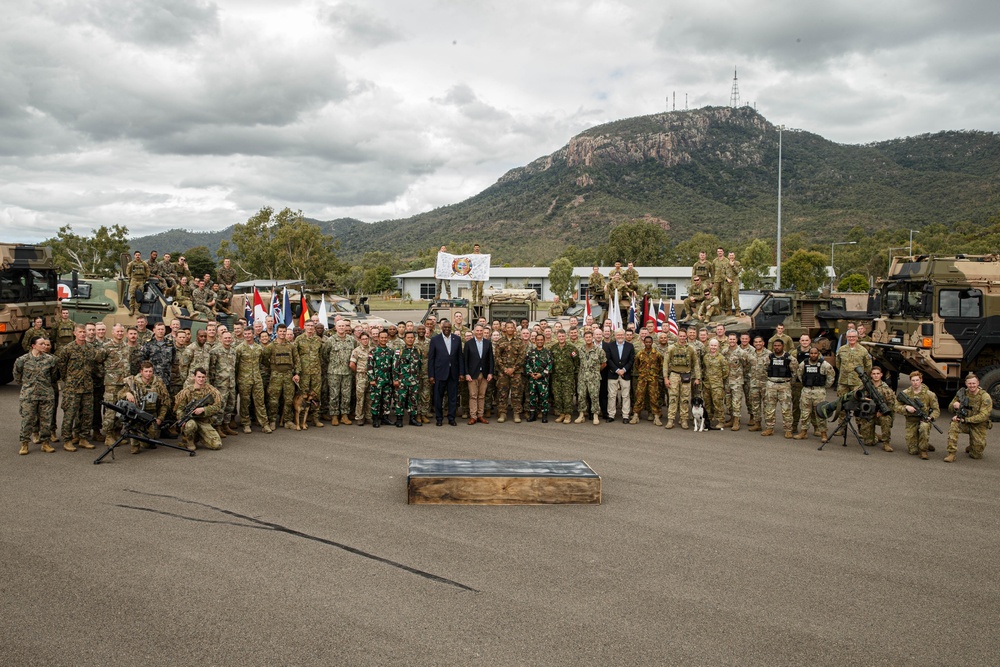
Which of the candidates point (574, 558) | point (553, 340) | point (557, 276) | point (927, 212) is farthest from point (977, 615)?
point (927, 212)

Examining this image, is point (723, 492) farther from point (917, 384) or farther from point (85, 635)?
point (85, 635)

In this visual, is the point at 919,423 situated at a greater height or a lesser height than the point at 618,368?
lesser

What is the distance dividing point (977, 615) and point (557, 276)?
2013 inches

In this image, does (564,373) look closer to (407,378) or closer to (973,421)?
(407,378)

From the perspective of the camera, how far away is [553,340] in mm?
11883

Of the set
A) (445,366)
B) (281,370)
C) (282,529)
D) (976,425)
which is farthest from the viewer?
(445,366)

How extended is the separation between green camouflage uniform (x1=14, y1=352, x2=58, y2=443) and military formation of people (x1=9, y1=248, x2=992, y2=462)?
0.05 feet

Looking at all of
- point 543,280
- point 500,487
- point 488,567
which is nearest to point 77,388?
point 500,487

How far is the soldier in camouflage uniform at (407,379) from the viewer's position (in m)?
10.8

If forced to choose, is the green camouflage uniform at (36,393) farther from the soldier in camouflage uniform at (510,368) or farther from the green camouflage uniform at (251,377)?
the soldier in camouflage uniform at (510,368)

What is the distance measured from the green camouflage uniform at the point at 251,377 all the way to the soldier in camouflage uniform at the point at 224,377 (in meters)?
0.13

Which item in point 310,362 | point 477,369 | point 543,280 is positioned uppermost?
point 543,280

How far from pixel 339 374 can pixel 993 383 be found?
1113 centimetres

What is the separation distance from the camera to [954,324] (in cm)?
1215
